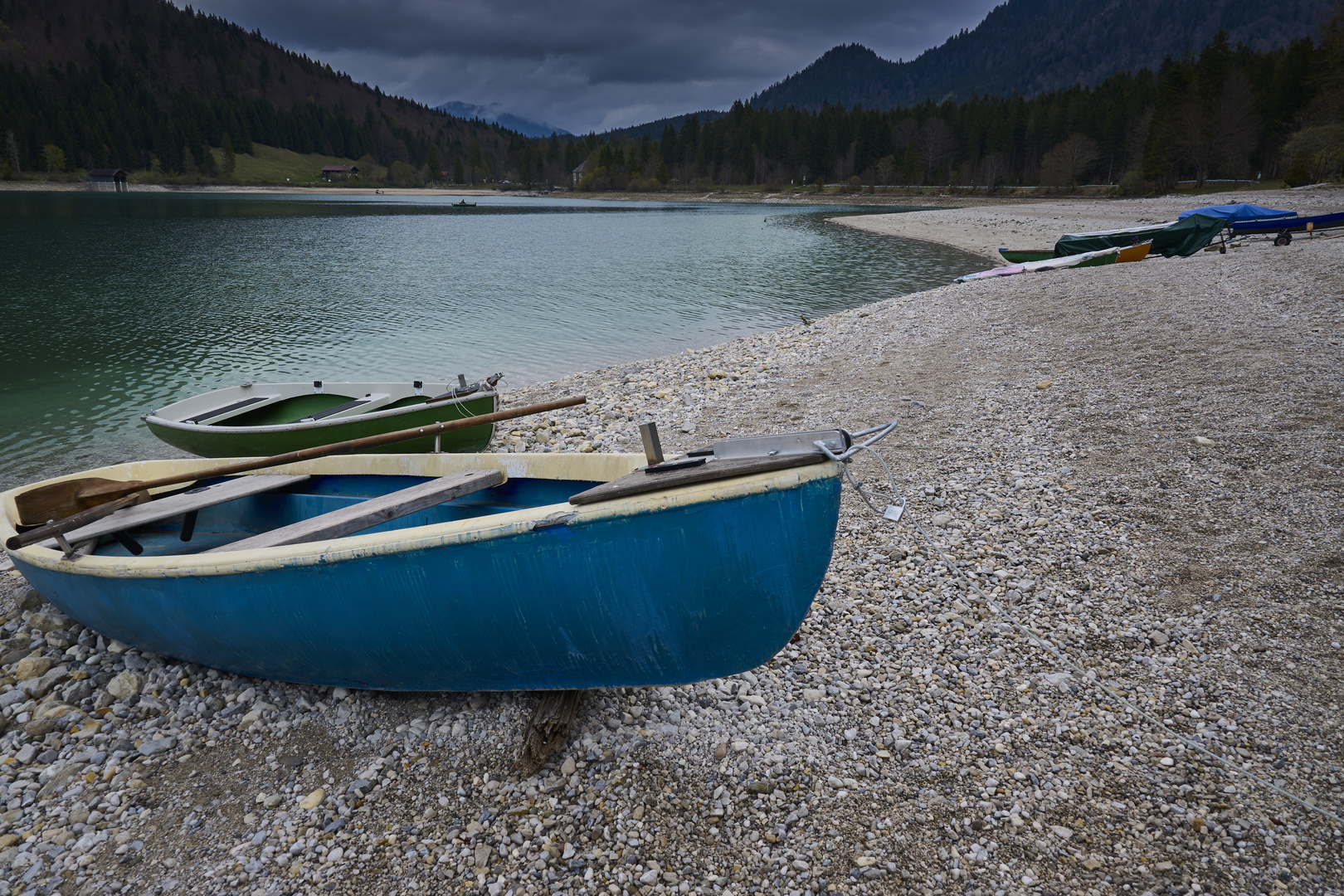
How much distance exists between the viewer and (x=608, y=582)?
355cm

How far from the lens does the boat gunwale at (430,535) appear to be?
3328mm

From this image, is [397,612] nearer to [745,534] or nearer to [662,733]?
[662,733]

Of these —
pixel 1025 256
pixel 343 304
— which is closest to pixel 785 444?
pixel 343 304

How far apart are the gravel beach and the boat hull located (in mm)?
2655

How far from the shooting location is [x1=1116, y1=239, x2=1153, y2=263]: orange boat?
77.4 ft

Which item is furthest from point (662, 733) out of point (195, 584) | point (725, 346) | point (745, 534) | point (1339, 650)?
point (725, 346)

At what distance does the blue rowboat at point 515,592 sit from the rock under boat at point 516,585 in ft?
0.03

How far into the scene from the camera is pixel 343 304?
88.3 feet

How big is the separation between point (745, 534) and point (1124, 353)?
10.6 meters

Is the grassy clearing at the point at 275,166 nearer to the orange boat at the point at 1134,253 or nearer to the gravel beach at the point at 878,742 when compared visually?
the orange boat at the point at 1134,253

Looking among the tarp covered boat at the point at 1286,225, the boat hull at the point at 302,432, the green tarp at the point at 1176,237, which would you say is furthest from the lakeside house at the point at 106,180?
the tarp covered boat at the point at 1286,225

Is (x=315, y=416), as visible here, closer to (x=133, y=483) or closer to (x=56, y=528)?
(x=133, y=483)

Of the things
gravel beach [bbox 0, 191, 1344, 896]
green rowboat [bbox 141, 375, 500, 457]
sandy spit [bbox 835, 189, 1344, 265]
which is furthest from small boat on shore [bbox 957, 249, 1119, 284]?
green rowboat [bbox 141, 375, 500, 457]

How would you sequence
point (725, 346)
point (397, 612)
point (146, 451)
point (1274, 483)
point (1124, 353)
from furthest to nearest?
1. point (725, 346)
2. point (146, 451)
3. point (1124, 353)
4. point (1274, 483)
5. point (397, 612)
